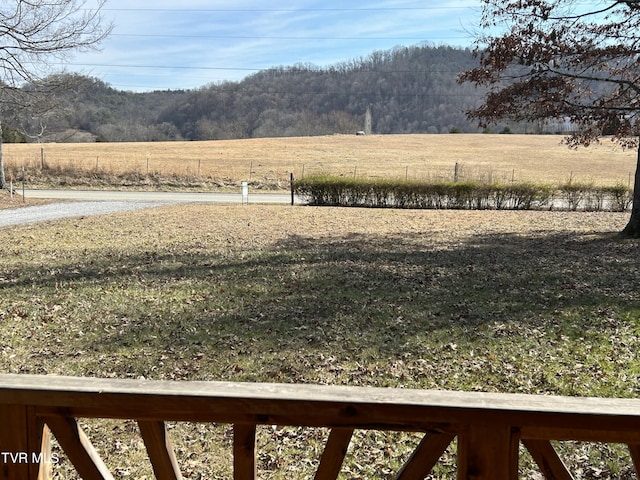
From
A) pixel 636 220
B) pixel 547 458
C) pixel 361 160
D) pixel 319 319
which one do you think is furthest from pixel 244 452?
pixel 361 160

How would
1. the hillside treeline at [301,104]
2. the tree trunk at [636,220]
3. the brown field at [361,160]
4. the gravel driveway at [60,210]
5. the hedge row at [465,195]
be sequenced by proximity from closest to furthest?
the tree trunk at [636,220]
the gravel driveway at [60,210]
the hedge row at [465,195]
the brown field at [361,160]
the hillside treeline at [301,104]

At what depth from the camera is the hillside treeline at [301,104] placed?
97.1m

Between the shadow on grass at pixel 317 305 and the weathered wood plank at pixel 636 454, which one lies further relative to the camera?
the shadow on grass at pixel 317 305

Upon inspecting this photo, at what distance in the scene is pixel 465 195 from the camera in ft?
70.6

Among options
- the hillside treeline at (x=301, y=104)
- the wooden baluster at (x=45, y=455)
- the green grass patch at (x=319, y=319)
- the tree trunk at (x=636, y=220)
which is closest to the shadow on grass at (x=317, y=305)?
the green grass patch at (x=319, y=319)

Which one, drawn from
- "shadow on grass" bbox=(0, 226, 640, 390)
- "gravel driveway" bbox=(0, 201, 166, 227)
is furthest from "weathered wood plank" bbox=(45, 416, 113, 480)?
"gravel driveway" bbox=(0, 201, 166, 227)

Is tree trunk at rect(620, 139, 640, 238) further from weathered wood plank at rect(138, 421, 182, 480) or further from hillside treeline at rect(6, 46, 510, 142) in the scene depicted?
hillside treeline at rect(6, 46, 510, 142)

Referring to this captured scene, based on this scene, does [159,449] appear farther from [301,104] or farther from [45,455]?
[301,104]

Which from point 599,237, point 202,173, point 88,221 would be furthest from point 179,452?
point 202,173

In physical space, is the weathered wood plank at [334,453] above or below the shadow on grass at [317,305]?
above

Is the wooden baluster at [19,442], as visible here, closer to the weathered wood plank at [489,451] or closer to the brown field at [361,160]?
the weathered wood plank at [489,451]

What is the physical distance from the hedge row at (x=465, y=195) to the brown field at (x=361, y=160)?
4962mm

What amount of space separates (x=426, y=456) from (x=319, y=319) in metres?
5.02

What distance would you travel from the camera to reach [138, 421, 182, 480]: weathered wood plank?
1717 millimetres
